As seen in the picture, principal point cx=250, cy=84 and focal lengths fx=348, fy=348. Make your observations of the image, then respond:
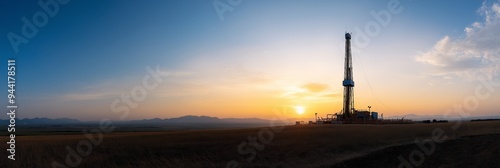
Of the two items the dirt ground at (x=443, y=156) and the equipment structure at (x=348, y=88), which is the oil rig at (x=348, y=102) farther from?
the dirt ground at (x=443, y=156)

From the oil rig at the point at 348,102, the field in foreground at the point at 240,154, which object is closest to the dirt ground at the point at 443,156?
the field in foreground at the point at 240,154

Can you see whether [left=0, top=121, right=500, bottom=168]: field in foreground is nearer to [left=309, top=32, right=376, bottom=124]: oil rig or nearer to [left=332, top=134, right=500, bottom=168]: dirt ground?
[left=332, top=134, right=500, bottom=168]: dirt ground

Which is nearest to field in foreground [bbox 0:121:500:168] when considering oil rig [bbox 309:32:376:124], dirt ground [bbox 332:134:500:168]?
dirt ground [bbox 332:134:500:168]

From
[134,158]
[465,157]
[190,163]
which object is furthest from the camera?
[134,158]

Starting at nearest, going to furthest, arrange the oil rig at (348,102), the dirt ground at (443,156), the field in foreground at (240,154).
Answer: the dirt ground at (443,156)
the field in foreground at (240,154)
the oil rig at (348,102)

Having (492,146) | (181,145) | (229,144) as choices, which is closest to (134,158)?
(181,145)

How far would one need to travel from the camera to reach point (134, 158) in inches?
939

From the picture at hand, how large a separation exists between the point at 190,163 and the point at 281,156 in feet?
21.3

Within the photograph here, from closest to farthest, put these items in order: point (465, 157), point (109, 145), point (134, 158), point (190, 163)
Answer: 1. point (465, 157)
2. point (190, 163)
3. point (134, 158)
4. point (109, 145)

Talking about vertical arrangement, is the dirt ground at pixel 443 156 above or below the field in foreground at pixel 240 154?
above

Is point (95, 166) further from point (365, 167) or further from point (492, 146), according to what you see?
point (492, 146)

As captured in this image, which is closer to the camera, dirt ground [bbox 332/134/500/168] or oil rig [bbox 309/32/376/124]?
dirt ground [bbox 332/134/500/168]

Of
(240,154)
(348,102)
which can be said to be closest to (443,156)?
(240,154)

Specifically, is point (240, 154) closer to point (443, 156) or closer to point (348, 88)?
point (443, 156)
